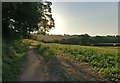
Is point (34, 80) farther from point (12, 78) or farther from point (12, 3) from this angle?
point (12, 3)

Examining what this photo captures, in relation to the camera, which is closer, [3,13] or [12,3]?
[12,3]

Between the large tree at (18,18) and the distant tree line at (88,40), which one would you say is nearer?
the large tree at (18,18)

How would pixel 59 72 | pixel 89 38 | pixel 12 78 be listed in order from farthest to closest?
pixel 89 38 < pixel 59 72 < pixel 12 78

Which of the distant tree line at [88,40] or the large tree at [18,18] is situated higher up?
the large tree at [18,18]

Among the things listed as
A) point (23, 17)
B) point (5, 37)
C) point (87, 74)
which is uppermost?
point (23, 17)

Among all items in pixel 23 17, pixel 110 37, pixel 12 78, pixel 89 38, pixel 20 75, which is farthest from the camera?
pixel 110 37

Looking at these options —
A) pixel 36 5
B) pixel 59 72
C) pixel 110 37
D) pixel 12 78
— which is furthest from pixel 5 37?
pixel 110 37

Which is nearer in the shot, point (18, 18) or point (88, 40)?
point (18, 18)

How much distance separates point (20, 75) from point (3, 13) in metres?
7.06

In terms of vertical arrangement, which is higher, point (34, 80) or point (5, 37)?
point (5, 37)

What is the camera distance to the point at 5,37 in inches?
904

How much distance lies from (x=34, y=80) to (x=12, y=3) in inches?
282

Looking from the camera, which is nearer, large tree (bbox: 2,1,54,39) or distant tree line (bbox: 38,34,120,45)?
large tree (bbox: 2,1,54,39)

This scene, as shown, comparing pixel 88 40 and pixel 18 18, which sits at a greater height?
pixel 18 18
